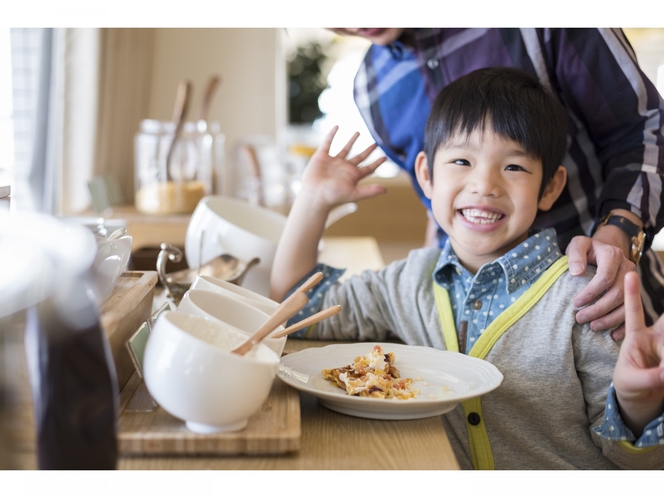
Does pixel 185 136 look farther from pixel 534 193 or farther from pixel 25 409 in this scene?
pixel 25 409

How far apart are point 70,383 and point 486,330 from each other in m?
0.62

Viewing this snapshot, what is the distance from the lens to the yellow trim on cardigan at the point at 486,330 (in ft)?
3.09

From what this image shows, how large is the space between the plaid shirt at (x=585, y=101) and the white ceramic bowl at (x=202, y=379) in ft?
2.57

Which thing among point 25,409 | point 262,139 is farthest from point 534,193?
point 262,139

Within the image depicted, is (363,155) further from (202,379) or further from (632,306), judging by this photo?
(202,379)

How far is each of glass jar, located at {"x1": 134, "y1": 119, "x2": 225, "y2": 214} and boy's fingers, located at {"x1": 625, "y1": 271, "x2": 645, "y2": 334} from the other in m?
1.76

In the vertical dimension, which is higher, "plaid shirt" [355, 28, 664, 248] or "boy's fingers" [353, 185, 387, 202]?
"plaid shirt" [355, 28, 664, 248]

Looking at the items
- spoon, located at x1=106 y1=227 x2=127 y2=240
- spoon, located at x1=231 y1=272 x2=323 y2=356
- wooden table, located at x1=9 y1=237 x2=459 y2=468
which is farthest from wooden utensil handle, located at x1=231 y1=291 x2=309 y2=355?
spoon, located at x1=106 y1=227 x2=127 y2=240

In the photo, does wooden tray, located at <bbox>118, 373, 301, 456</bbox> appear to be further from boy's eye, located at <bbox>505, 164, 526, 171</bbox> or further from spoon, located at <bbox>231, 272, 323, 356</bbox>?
boy's eye, located at <bbox>505, 164, 526, 171</bbox>

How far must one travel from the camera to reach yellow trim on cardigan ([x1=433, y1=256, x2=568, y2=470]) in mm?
940

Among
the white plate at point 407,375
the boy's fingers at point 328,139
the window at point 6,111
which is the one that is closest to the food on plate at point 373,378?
the white plate at point 407,375

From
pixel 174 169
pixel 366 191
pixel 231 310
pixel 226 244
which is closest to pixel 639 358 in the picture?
pixel 231 310

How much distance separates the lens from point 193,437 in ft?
2.15
